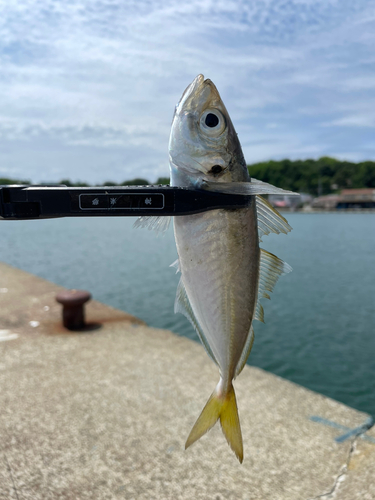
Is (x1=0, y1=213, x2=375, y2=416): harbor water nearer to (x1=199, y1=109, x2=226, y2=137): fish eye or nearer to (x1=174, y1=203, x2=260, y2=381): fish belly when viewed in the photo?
(x1=174, y1=203, x2=260, y2=381): fish belly

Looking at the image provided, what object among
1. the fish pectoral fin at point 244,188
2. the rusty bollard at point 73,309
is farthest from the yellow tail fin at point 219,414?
the rusty bollard at point 73,309

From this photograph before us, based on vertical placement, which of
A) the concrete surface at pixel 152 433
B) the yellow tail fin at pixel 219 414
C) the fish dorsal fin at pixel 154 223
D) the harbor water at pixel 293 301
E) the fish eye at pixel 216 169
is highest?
the fish eye at pixel 216 169

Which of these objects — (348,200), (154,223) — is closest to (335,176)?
(348,200)

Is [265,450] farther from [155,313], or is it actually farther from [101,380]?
[155,313]

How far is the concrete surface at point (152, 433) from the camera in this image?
3.41 metres

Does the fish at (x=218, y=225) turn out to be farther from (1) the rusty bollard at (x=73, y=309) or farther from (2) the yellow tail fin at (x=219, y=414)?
(1) the rusty bollard at (x=73, y=309)

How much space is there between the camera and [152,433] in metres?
4.12

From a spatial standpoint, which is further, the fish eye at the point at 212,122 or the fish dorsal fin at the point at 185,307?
the fish dorsal fin at the point at 185,307

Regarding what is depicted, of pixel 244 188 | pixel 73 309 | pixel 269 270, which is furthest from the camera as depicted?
pixel 73 309

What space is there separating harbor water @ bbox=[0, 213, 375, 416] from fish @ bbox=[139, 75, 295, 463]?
180 millimetres

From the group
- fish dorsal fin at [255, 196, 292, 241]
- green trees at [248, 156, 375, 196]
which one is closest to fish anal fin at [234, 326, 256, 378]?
fish dorsal fin at [255, 196, 292, 241]

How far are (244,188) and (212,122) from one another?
10.8 inches

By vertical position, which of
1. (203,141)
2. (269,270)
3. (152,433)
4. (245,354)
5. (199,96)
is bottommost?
(152,433)

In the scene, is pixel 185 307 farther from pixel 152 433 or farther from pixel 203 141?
pixel 152 433
